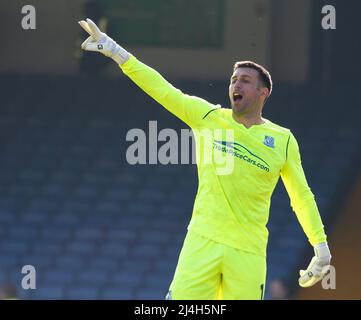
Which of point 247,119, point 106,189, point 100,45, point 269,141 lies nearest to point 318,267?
point 269,141

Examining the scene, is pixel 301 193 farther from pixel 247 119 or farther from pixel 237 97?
pixel 237 97

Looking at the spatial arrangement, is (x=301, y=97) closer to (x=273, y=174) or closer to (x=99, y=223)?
(x=99, y=223)

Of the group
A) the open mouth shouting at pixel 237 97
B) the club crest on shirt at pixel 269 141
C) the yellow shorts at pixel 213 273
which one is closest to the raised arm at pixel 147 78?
the open mouth shouting at pixel 237 97

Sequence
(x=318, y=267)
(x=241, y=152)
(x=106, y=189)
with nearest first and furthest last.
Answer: (x=241, y=152), (x=318, y=267), (x=106, y=189)

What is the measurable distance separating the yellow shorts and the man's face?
777 mm

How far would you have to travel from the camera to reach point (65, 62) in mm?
14961

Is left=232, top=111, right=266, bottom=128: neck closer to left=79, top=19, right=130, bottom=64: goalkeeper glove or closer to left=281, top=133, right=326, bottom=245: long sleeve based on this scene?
left=281, top=133, right=326, bottom=245: long sleeve

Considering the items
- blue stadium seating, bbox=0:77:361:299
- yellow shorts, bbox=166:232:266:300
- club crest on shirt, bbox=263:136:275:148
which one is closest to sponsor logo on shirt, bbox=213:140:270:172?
club crest on shirt, bbox=263:136:275:148

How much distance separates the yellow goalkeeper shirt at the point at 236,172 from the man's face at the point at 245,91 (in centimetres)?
10

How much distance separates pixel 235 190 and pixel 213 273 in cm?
48

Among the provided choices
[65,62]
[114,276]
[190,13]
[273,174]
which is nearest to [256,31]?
[190,13]

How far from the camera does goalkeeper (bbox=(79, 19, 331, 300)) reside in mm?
7582

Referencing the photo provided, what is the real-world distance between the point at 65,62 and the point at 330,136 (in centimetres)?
301

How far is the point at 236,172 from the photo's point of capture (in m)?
7.64
